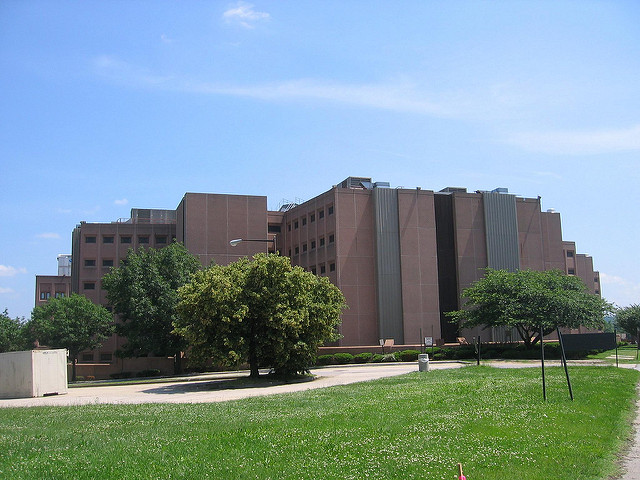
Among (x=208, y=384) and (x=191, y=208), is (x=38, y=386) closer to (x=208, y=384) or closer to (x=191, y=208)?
(x=208, y=384)

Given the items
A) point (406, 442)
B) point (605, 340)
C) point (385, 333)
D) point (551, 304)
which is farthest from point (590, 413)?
point (385, 333)

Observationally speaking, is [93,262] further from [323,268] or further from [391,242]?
[391,242]

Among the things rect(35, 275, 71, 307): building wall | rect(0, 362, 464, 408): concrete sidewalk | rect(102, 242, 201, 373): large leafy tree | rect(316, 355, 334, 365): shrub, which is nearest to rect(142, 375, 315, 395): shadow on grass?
rect(0, 362, 464, 408): concrete sidewalk

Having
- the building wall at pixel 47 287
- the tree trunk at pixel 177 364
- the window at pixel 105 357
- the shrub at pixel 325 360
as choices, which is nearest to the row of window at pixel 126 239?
the window at pixel 105 357

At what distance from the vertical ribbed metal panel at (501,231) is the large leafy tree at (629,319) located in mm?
20508

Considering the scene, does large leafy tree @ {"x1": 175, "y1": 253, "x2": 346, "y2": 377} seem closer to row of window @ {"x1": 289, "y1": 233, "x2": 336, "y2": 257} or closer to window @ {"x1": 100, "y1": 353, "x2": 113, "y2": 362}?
row of window @ {"x1": 289, "y1": 233, "x2": 336, "y2": 257}

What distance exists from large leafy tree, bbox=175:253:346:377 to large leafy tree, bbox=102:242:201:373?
1466 centimetres

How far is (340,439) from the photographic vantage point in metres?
12.0

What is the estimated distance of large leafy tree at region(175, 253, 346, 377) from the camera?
33.8m

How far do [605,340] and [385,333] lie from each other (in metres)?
32.8

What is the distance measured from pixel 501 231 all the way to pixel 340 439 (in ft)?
196

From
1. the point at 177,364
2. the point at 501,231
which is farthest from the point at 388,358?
the point at 501,231

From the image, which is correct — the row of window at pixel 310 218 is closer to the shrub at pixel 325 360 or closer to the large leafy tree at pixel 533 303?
the shrub at pixel 325 360

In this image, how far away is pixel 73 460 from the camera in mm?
10586
